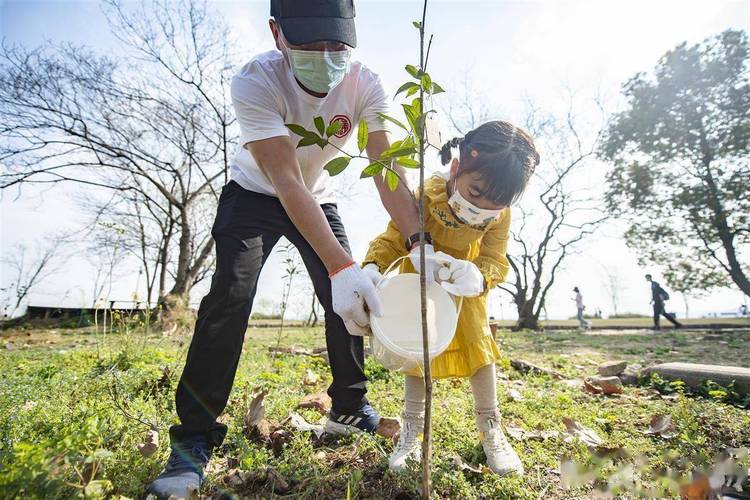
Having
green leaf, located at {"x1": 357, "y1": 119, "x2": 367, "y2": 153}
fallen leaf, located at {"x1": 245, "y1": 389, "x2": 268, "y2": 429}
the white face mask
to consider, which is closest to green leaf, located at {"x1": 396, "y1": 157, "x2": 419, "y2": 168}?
green leaf, located at {"x1": 357, "y1": 119, "x2": 367, "y2": 153}

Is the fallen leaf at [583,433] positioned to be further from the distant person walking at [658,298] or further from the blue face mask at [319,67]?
the distant person walking at [658,298]

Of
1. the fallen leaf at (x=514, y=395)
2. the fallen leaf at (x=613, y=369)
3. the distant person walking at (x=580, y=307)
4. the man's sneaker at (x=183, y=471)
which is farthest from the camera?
the distant person walking at (x=580, y=307)

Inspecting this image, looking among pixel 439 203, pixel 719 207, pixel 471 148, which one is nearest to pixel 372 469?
pixel 439 203

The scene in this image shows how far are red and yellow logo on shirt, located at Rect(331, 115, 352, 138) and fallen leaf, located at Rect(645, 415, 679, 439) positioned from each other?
2.28m

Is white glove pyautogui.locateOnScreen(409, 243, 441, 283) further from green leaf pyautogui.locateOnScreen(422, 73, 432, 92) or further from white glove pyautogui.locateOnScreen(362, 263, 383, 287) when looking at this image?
green leaf pyautogui.locateOnScreen(422, 73, 432, 92)

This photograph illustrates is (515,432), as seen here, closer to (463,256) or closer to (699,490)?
(463,256)

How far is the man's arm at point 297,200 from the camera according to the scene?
5.65ft

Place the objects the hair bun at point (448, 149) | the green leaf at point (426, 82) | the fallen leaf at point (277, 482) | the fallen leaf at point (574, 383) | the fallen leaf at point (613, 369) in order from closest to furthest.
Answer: the green leaf at point (426, 82), the fallen leaf at point (277, 482), the hair bun at point (448, 149), the fallen leaf at point (574, 383), the fallen leaf at point (613, 369)

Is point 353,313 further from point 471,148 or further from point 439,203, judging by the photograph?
point 471,148

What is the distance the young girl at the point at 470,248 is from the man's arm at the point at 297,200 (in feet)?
0.72

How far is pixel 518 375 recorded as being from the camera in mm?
3832

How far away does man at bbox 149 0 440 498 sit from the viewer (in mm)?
1720

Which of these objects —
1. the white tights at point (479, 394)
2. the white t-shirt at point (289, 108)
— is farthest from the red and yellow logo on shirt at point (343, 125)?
the white tights at point (479, 394)

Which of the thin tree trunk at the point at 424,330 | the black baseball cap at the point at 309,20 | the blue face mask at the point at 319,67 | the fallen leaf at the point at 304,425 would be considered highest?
the black baseball cap at the point at 309,20
